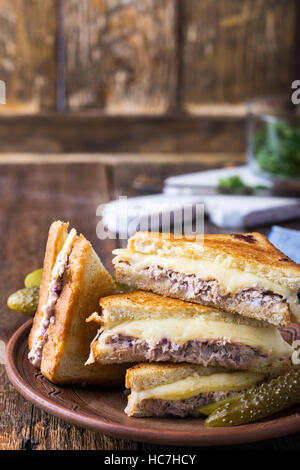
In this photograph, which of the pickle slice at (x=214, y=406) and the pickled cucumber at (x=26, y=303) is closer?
the pickle slice at (x=214, y=406)

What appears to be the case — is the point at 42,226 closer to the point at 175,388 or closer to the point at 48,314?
the point at 48,314

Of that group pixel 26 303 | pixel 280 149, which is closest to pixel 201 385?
pixel 26 303

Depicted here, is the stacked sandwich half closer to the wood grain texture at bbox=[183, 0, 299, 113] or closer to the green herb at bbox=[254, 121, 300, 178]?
the green herb at bbox=[254, 121, 300, 178]
